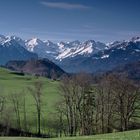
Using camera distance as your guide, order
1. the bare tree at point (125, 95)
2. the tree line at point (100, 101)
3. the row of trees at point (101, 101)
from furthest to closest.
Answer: the tree line at point (100, 101) < the row of trees at point (101, 101) < the bare tree at point (125, 95)

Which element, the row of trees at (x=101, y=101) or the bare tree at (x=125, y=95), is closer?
the bare tree at (x=125, y=95)

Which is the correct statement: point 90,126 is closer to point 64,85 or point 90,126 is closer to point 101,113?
point 101,113

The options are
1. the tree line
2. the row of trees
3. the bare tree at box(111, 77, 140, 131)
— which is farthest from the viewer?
the tree line

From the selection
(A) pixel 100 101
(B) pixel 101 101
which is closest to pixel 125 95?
(B) pixel 101 101

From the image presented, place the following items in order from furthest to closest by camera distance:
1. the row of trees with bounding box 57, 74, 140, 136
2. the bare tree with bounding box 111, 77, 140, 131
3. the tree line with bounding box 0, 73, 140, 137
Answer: the tree line with bounding box 0, 73, 140, 137, the row of trees with bounding box 57, 74, 140, 136, the bare tree with bounding box 111, 77, 140, 131

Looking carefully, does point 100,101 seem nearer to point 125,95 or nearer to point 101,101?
point 101,101

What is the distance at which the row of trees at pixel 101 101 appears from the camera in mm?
100500

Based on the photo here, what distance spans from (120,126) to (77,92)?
15.3 meters

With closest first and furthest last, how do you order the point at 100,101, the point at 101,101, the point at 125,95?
the point at 125,95 → the point at 101,101 → the point at 100,101

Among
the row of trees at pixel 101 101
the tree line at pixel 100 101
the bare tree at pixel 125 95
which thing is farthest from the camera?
the tree line at pixel 100 101

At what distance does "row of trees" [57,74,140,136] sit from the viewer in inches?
3957

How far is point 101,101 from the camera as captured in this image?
109000 mm

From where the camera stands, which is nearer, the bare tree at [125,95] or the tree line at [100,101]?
the bare tree at [125,95]

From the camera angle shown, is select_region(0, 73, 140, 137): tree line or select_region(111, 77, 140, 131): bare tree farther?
select_region(0, 73, 140, 137): tree line
